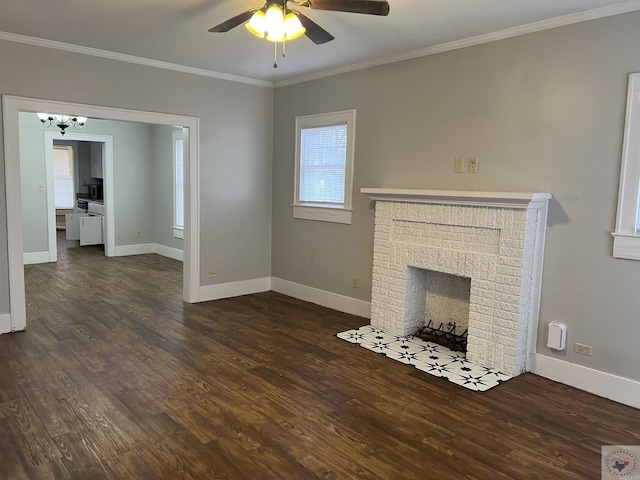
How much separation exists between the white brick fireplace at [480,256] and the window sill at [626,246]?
1.59ft

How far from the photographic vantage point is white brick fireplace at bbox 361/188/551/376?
135 inches

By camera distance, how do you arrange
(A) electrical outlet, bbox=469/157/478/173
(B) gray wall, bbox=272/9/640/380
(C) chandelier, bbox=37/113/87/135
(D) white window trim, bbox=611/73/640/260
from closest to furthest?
(D) white window trim, bbox=611/73/640/260 < (B) gray wall, bbox=272/9/640/380 < (A) electrical outlet, bbox=469/157/478/173 < (C) chandelier, bbox=37/113/87/135

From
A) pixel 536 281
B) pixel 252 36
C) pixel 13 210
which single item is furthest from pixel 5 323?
pixel 536 281

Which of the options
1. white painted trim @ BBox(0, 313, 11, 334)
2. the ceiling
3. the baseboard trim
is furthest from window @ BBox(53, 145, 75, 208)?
white painted trim @ BBox(0, 313, 11, 334)

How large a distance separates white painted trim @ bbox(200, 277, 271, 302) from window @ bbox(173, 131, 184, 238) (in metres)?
2.62

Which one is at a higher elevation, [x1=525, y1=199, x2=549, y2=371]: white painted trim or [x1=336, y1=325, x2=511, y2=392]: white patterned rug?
[x1=525, y1=199, x2=549, y2=371]: white painted trim

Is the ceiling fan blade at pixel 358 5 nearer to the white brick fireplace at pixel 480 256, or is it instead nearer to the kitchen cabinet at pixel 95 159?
the white brick fireplace at pixel 480 256

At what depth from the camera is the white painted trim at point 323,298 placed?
496 centimetres

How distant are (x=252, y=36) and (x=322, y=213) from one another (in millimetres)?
2098

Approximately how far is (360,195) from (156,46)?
2434 mm

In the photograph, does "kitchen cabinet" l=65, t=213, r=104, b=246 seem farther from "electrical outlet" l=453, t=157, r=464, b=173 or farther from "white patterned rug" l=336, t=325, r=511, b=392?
"electrical outlet" l=453, t=157, r=464, b=173

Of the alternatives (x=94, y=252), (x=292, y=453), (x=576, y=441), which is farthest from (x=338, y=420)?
(x=94, y=252)

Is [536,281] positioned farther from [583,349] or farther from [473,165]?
[473,165]

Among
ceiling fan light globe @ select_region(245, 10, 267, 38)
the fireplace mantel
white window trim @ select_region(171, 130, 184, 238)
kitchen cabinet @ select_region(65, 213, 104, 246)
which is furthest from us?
kitchen cabinet @ select_region(65, 213, 104, 246)
